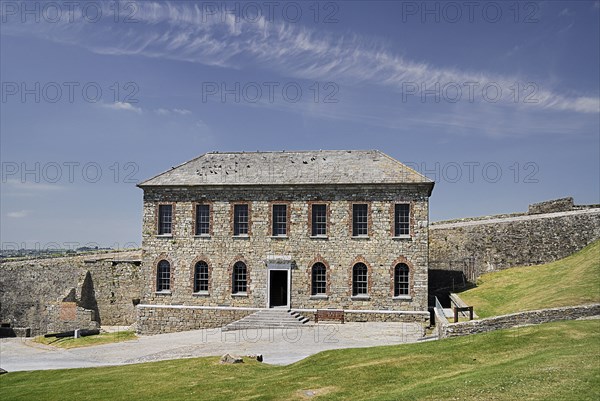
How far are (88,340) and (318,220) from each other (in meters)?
15.2

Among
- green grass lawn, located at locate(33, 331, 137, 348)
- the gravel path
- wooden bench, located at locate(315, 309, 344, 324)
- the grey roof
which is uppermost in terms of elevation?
the grey roof

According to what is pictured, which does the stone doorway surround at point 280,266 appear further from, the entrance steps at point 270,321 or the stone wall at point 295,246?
the entrance steps at point 270,321

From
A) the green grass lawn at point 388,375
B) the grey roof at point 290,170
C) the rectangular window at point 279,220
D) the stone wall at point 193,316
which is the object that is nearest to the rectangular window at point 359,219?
the grey roof at point 290,170

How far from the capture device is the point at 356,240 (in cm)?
2966

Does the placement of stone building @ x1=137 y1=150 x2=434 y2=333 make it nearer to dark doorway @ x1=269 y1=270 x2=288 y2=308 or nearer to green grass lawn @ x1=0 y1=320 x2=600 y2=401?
dark doorway @ x1=269 y1=270 x2=288 y2=308

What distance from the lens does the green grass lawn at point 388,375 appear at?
12.2 metres

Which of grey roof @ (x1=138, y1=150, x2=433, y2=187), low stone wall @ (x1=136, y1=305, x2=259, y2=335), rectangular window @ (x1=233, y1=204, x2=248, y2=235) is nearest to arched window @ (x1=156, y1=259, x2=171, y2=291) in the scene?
low stone wall @ (x1=136, y1=305, x2=259, y2=335)

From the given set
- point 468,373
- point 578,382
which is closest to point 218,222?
point 468,373

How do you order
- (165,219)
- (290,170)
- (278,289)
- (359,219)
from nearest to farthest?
(359,219)
(290,170)
(165,219)
(278,289)

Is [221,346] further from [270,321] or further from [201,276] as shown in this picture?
[201,276]

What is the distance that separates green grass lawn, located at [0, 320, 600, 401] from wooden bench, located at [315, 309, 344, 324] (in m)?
8.67

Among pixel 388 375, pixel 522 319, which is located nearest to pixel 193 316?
pixel 388 375

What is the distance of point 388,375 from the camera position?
51.1 ft

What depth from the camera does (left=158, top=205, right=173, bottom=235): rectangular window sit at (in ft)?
105
